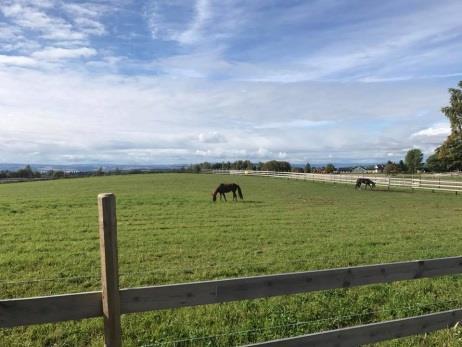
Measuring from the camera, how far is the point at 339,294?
6.95 m

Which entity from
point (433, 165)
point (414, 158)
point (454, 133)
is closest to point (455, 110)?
Result: point (454, 133)

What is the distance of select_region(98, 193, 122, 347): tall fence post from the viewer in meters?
3.32

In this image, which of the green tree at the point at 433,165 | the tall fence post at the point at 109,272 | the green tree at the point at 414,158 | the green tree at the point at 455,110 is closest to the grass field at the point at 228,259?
the tall fence post at the point at 109,272

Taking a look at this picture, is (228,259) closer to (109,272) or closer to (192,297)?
(192,297)

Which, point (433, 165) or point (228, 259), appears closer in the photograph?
point (228, 259)

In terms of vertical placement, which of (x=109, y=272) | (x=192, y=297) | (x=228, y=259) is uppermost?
(x=109, y=272)

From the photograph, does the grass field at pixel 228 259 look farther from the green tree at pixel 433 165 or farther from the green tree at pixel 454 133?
the green tree at pixel 433 165

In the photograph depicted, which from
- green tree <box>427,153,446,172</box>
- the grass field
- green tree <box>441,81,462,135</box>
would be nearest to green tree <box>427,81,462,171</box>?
green tree <box>441,81,462,135</box>

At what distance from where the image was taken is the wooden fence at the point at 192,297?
321 centimetres

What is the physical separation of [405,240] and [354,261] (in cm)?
380

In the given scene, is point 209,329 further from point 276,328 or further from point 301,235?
point 301,235

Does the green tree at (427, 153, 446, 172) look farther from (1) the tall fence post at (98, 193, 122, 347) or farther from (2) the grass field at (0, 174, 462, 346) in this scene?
(1) the tall fence post at (98, 193, 122, 347)

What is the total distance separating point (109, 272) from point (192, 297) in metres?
0.77

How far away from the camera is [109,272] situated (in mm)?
3328
